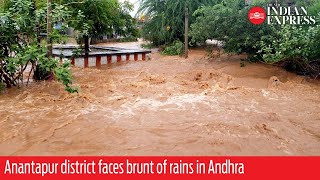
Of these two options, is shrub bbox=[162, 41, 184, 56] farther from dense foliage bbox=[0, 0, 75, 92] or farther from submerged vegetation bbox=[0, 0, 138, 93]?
dense foliage bbox=[0, 0, 75, 92]

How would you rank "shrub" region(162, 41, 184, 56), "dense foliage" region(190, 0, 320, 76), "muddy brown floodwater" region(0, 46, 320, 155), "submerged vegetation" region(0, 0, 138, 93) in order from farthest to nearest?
"shrub" region(162, 41, 184, 56) < "dense foliage" region(190, 0, 320, 76) < "submerged vegetation" region(0, 0, 138, 93) < "muddy brown floodwater" region(0, 46, 320, 155)

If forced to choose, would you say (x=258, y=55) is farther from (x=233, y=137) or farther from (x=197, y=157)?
(x=197, y=157)

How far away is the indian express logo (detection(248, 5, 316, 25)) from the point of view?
962 cm

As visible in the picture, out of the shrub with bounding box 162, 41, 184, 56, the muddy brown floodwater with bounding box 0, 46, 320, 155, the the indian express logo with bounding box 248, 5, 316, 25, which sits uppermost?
the the indian express logo with bounding box 248, 5, 316, 25

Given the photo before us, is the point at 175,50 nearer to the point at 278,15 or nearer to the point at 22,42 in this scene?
the point at 278,15

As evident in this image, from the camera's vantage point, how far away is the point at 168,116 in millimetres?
5812

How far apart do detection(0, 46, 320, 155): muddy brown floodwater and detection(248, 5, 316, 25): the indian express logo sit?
1550mm

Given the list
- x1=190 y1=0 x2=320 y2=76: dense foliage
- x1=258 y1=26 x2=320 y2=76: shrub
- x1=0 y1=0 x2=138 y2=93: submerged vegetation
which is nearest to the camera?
x1=0 y1=0 x2=138 y2=93: submerged vegetation

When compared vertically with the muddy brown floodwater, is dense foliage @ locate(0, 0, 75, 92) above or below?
above

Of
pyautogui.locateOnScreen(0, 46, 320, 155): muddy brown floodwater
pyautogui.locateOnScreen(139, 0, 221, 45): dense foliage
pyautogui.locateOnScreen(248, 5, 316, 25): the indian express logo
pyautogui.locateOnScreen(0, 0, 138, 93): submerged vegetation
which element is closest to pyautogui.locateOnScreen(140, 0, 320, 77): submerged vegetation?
pyautogui.locateOnScreen(248, 5, 316, 25): the indian express logo

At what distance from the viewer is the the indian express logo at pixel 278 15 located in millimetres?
9625

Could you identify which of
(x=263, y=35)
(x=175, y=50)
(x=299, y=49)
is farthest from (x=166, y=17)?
(x=299, y=49)

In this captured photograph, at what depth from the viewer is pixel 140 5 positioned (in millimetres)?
17328

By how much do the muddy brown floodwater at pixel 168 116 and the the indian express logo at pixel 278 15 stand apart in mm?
1550
